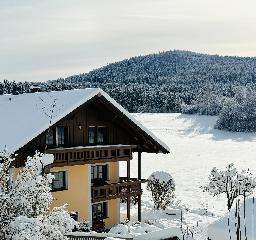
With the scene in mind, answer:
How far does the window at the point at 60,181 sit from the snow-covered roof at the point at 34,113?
296cm

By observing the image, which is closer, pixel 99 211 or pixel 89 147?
pixel 89 147

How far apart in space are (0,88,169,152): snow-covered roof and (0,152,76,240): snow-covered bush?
644cm

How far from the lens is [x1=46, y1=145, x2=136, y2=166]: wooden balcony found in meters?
23.4

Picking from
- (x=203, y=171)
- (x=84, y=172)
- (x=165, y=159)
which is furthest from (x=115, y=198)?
(x=165, y=159)

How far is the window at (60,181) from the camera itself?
79.6 ft

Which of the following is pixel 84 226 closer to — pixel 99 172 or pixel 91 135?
pixel 99 172

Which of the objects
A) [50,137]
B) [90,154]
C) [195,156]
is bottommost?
[195,156]

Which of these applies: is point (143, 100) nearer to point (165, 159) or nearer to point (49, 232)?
point (165, 159)

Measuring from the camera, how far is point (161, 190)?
34250 mm

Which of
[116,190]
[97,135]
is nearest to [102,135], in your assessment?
[97,135]

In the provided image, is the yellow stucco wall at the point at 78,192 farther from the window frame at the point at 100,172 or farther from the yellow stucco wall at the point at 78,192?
the window frame at the point at 100,172

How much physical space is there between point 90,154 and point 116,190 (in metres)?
2.42

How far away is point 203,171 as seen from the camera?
5844 cm

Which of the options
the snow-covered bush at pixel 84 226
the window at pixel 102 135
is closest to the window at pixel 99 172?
the window at pixel 102 135
